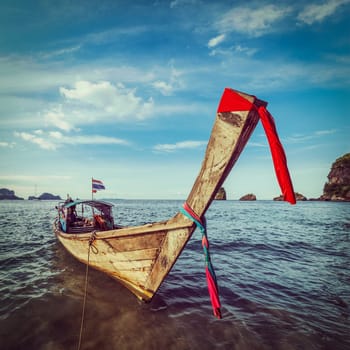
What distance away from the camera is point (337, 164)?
3438 inches

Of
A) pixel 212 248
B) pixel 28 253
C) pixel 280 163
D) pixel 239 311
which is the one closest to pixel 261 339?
pixel 239 311

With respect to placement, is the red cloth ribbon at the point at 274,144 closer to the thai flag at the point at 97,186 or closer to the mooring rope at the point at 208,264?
the mooring rope at the point at 208,264

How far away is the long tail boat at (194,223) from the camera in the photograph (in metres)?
2.44

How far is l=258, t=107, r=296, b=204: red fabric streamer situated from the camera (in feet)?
7.43

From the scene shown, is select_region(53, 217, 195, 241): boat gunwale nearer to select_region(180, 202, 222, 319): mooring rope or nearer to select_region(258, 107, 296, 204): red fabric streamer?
select_region(180, 202, 222, 319): mooring rope

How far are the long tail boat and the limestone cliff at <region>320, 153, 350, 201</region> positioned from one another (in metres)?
107

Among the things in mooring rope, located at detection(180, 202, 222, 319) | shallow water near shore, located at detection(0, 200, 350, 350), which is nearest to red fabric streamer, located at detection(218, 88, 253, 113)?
mooring rope, located at detection(180, 202, 222, 319)

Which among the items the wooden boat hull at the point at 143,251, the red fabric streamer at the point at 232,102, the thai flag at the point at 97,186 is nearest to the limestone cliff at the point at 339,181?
the thai flag at the point at 97,186

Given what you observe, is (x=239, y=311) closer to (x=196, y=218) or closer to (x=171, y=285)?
(x=171, y=285)

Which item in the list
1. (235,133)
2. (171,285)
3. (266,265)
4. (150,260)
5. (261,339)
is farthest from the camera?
(266,265)

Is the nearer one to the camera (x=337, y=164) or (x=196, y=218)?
(x=196, y=218)

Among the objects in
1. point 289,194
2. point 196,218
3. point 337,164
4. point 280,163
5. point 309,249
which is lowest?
point 309,249

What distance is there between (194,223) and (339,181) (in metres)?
114

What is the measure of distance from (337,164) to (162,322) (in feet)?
367
